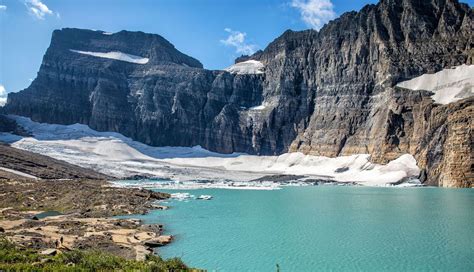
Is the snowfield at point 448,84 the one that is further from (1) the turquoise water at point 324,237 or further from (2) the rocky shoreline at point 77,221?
(2) the rocky shoreline at point 77,221

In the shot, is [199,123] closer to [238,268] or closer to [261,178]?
[261,178]

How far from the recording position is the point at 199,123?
190 m

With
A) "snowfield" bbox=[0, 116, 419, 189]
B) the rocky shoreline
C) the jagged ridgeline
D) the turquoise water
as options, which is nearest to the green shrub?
the rocky shoreline

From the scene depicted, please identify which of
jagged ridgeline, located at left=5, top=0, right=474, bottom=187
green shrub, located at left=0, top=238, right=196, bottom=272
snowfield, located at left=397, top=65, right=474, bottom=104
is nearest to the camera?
green shrub, located at left=0, top=238, right=196, bottom=272

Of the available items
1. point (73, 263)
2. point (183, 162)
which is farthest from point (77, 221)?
point (183, 162)

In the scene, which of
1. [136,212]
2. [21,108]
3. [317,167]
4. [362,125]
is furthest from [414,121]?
[21,108]

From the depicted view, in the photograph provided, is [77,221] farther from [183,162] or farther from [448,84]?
[183,162]

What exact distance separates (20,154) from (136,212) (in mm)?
74376

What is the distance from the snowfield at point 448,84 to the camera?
114250mm

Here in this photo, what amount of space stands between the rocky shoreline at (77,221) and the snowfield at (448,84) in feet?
272

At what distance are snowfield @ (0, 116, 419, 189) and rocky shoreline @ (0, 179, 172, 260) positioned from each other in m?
51.4

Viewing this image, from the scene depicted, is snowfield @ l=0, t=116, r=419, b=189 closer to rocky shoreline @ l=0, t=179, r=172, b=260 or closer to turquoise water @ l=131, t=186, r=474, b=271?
rocky shoreline @ l=0, t=179, r=172, b=260

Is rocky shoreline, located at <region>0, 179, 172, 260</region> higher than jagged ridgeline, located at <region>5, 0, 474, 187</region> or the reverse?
the reverse

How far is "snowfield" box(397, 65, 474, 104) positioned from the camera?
375 feet
